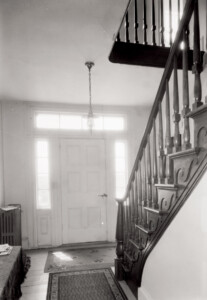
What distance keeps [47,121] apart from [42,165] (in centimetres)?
96

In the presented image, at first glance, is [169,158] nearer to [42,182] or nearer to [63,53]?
[63,53]

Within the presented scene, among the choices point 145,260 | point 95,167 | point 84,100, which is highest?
point 84,100

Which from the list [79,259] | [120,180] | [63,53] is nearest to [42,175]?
[120,180]

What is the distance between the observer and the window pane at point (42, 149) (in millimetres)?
5195

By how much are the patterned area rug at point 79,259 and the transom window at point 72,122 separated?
2.53 metres

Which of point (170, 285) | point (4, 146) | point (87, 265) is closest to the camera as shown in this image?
point (170, 285)

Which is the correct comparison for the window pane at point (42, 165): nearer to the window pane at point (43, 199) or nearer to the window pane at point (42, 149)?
the window pane at point (42, 149)

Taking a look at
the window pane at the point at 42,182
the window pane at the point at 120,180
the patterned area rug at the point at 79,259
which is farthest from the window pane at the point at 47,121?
the patterned area rug at the point at 79,259

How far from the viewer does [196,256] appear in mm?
1674

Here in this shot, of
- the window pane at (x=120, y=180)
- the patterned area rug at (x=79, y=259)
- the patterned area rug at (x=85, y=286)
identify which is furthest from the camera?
the window pane at (x=120, y=180)

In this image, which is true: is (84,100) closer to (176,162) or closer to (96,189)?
(96,189)

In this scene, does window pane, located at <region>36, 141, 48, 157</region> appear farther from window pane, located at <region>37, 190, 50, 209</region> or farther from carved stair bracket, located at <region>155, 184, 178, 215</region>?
carved stair bracket, located at <region>155, 184, 178, 215</region>

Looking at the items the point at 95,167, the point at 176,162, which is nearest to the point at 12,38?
the point at 176,162

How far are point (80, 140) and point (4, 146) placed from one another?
1590 mm
